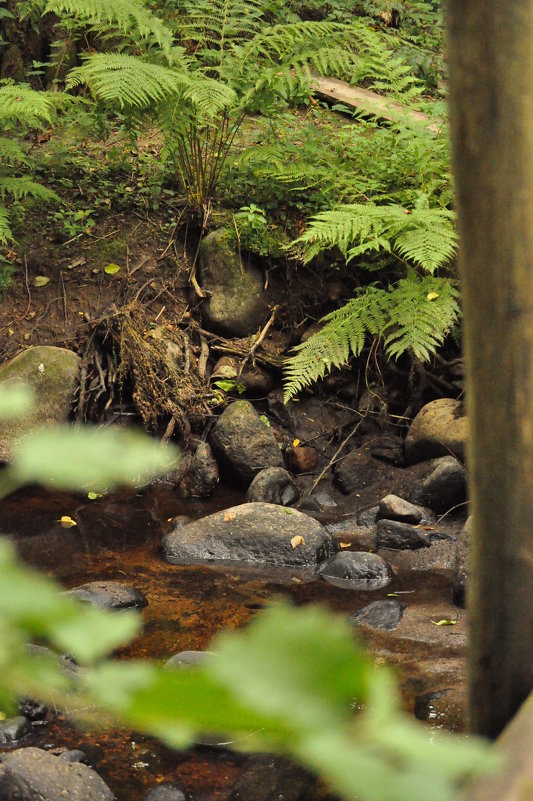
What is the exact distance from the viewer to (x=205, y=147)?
6.02 metres

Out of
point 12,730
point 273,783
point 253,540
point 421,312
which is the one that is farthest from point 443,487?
point 12,730

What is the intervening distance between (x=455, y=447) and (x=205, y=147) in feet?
9.87

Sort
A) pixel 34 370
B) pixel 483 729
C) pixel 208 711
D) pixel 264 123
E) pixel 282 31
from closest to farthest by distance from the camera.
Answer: pixel 208 711 < pixel 483 729 < pixel 34 370 < pixel 282 31 < pixel 264 123

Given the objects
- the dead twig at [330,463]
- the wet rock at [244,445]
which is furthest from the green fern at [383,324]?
the dead twig at [330,463]

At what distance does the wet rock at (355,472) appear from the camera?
202 inches

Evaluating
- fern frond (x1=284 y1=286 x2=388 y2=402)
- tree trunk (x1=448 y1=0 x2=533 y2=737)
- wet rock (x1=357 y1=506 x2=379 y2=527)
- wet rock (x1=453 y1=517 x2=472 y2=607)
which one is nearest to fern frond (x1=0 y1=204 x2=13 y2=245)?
fern frond (x1=284 y1=286 x2=388 y2=402)

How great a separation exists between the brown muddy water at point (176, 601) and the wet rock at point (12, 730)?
37mm

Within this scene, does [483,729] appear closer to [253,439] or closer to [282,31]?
[253,439]

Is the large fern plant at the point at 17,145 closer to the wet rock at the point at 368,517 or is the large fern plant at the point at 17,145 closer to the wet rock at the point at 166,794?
the wet rock at the point at 368,517

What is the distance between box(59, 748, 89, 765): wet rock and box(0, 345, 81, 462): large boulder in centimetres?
281

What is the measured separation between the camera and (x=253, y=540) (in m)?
4.39

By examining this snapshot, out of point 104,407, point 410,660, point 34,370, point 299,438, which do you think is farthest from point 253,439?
point 410,660

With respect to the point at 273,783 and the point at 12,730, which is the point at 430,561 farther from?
the point at 12,730

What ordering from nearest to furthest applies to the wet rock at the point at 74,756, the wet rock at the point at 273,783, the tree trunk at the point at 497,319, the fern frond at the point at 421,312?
the tree trunk at the point at 497,319
the wet rock at the point at 273,783
the wet rock at the point at 74,756
the fern frond at the point at 421,312
